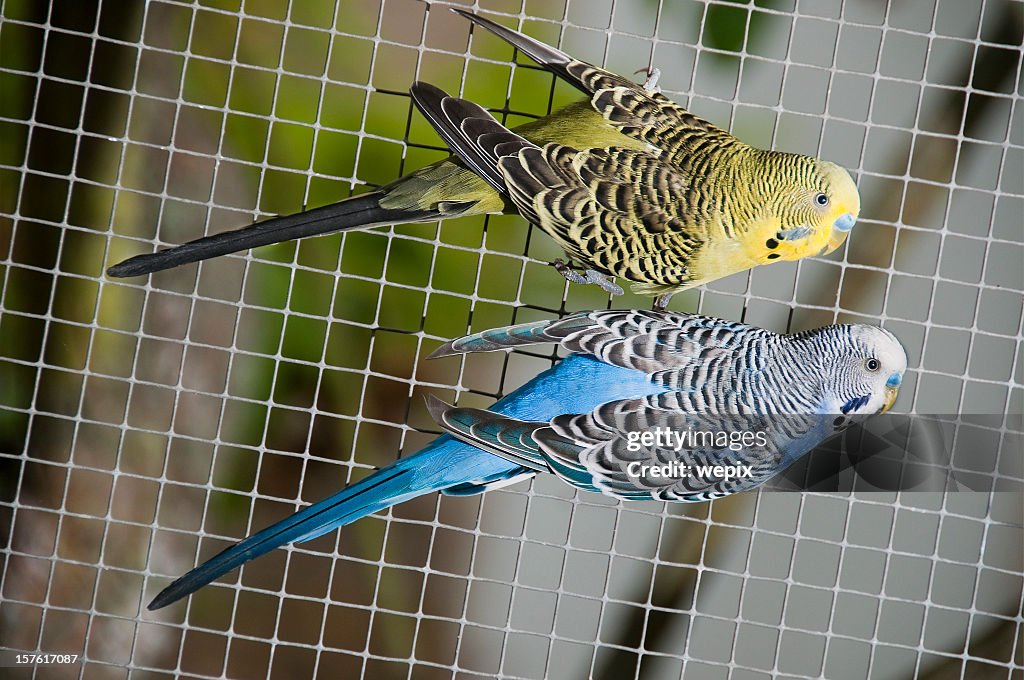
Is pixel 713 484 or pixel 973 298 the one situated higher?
pixel 973 298

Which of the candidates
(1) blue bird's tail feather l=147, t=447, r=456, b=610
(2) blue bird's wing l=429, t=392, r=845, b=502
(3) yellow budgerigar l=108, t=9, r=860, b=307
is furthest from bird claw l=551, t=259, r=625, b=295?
(1) blue bird's tail feather l=147, t=447, r=456, b=610

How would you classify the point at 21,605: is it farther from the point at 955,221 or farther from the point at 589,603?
the point at 955,221

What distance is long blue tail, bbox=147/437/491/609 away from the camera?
2.92 feet

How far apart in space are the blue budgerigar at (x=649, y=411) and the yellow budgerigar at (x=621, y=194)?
0.09m

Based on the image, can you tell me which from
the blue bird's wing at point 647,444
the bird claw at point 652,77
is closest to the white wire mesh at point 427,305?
the bird claw at point 652,77

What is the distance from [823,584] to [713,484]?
1.02 feet

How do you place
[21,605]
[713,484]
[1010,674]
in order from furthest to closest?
1. [21,605]
2. [1010,674]
3. [713,484]

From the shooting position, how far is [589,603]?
3.58 ft

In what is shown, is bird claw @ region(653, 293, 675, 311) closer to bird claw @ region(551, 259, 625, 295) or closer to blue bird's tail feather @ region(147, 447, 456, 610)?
bird claw @ region(551, 259, 625, 295)

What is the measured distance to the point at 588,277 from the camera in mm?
950

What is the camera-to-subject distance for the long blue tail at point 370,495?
2.92ft

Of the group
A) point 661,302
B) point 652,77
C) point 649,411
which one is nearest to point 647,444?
point 649,411

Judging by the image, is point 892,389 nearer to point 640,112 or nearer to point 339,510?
point 640,112

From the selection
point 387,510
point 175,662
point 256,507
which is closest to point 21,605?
point 175,662
